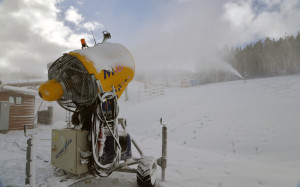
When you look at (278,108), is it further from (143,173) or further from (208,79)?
(208,79)

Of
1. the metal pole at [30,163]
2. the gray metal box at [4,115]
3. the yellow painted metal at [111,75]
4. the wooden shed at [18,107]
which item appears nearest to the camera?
the metal pole at [30,163]

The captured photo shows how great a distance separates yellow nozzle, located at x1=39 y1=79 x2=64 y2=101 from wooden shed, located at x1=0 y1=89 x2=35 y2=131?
12.0 meters

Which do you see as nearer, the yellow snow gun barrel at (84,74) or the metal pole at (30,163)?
the metal pole at (30,163)

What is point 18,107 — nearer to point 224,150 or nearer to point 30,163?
point 30,163

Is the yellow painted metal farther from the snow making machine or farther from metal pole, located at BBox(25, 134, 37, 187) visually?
metal pole, located at BBox(25, 134, 37, 187)

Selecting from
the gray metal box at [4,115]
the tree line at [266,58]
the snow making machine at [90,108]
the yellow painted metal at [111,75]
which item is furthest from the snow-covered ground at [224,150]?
the tree line at [266,58]

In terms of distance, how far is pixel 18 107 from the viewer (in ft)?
44.2

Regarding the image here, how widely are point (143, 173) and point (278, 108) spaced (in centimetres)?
900

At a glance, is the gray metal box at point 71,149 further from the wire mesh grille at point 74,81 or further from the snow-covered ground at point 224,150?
the snow-covered ground at point 224,150

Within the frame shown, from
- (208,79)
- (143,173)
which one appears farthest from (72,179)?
(208,79)

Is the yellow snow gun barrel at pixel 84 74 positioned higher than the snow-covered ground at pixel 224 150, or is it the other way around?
the yellow snow gun barrel at pixel 84 74

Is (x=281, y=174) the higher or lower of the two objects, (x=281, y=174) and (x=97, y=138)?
the lower

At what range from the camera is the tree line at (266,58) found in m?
24.9

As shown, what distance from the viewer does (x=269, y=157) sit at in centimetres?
539
